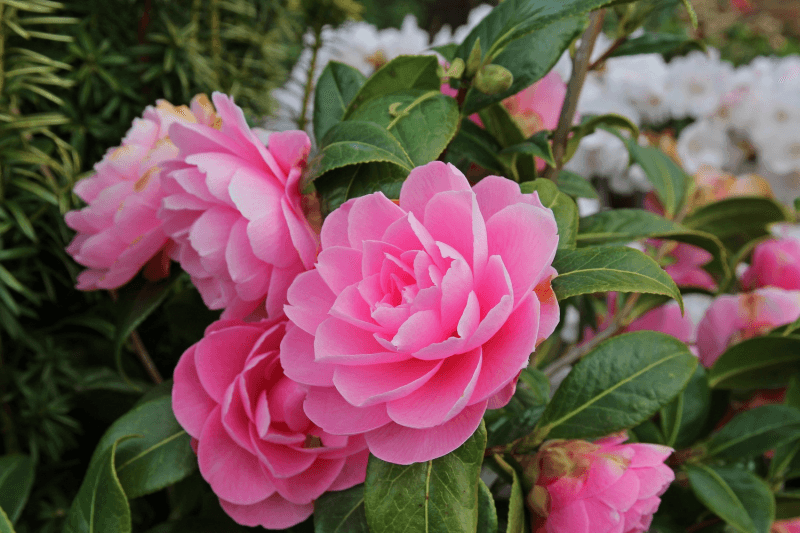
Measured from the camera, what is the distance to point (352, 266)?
0.32 meters

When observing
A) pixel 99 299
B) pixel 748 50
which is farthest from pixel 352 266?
pixel 748 50

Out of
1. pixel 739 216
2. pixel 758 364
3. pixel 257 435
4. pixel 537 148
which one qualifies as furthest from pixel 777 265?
pixel 257 435

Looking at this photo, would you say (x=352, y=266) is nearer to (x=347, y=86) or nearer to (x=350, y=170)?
(x=350, y=170)

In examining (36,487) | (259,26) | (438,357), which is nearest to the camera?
(438,357)

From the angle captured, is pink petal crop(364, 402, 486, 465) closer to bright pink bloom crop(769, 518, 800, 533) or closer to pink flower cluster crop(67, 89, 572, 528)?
pink flower cluster crop(67, 89, 572, 528)

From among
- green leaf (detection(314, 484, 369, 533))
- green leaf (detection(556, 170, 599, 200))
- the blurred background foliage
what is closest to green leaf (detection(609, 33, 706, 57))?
the blurred background foliage

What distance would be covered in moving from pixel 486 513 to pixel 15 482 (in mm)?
472

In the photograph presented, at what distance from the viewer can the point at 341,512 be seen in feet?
1.23

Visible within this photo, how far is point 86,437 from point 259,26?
0.60 m

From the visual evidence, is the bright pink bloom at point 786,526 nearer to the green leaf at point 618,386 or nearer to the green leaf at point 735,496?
the green leaf at point 735,496

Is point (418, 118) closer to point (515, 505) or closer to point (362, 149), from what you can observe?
point (362, 149)

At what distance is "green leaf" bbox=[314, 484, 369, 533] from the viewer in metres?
0.37

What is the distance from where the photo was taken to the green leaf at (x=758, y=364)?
0.51 meters

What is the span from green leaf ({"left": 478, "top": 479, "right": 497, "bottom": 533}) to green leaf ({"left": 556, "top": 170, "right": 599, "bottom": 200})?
30 cm
